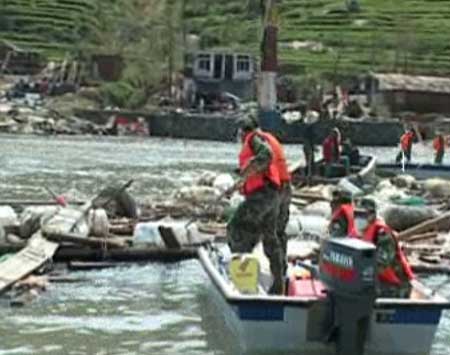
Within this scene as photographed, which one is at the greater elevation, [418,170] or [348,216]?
[348,216]

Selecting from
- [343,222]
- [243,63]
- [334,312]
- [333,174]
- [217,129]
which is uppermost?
[343,222]

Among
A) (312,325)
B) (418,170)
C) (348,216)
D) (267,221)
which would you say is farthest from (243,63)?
(312,325)

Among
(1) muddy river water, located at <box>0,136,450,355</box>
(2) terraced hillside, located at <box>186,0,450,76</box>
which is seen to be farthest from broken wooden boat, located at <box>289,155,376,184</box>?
(2) terraced hillside, located at <box>186,0,450,76</box>

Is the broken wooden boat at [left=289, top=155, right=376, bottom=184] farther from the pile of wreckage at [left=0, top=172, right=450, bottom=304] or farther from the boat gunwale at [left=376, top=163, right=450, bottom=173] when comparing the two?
the pile of wreckage at [left=0, top=172, right=450, bottom=304]

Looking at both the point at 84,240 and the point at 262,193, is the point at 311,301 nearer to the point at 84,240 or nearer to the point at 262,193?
the point at 262,193

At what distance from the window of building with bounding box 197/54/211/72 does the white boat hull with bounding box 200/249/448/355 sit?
328 feet

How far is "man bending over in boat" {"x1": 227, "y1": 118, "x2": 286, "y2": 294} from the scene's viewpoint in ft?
51.4

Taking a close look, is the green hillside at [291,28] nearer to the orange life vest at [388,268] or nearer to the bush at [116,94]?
the bush at [116,94]

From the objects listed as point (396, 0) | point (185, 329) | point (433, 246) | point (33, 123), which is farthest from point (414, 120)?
point (185, 329)

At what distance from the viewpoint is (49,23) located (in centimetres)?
15475

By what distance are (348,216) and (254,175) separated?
139 cm

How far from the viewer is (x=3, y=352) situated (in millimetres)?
15508

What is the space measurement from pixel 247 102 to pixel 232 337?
9607 centimetres

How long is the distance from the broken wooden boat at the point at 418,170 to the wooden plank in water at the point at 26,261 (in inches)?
967
